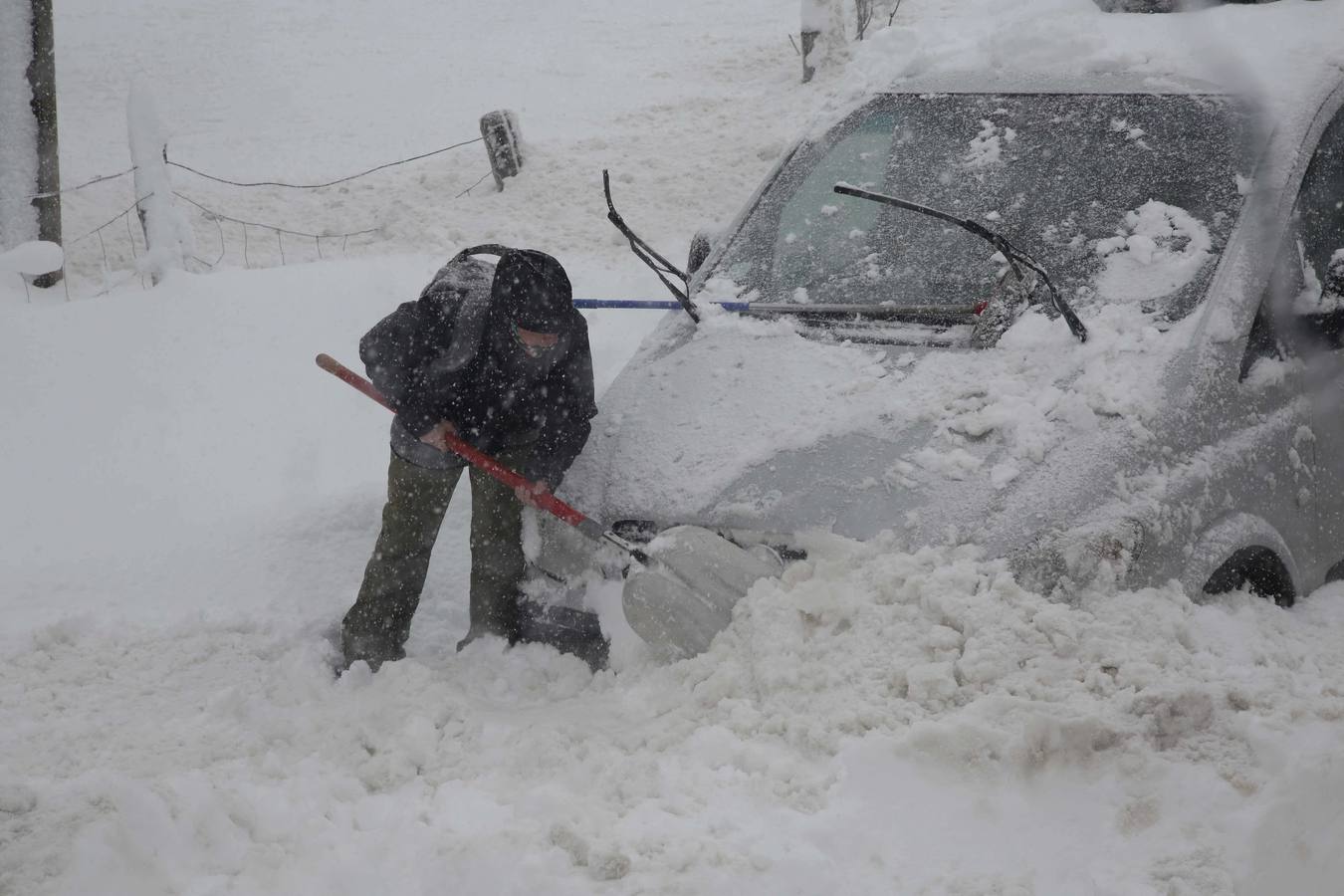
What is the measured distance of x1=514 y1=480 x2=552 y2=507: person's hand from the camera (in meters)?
3.26

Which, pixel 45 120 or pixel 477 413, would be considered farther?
pixel 45 120

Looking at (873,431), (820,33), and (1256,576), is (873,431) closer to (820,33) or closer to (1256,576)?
(1256,576)

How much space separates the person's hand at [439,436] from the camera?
3345mm

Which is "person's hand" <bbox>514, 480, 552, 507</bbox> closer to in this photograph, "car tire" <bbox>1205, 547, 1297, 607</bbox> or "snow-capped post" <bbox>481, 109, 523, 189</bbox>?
"car tire" <bbox>1205, 547, 1297, 607</bbox>

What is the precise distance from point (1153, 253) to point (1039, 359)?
498 mm

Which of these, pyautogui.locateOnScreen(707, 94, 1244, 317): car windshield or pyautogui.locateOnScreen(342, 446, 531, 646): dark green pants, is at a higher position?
pyautogui.locateOnScreen(707, 94, 1244, 317): car windshield

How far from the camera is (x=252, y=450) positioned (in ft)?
17.2

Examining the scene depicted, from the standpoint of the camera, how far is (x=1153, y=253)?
3199 millimetres

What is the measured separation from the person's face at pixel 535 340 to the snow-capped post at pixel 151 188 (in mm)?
4870

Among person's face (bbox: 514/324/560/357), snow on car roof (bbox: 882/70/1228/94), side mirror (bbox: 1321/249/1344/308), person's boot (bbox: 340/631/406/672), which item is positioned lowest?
person's boot (bbox: 340/631/406/672)

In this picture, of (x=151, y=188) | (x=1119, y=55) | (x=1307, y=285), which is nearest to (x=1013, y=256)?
(x=1307, y=285)

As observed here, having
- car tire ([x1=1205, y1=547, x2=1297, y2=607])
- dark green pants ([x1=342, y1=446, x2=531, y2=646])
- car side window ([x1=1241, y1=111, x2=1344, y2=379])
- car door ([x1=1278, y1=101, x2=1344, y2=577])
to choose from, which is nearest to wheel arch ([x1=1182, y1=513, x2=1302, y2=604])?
car tire ([x1=1205, y1=547, x2=1297, y2=607])

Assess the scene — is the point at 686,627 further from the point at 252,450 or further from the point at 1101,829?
the point at 252,450

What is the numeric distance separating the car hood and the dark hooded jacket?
132 millimetres
